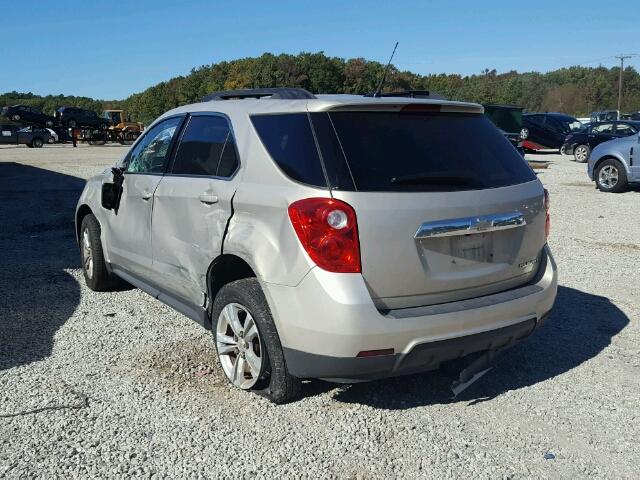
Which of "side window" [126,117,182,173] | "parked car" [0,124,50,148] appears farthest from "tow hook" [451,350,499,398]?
"parked car" [0,124,50,148]

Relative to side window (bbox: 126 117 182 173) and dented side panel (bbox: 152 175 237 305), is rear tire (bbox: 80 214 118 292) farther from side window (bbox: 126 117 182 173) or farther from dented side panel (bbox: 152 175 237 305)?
dented side panel (bbox: 152 175 237 305)

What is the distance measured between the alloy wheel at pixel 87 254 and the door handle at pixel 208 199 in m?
2.31

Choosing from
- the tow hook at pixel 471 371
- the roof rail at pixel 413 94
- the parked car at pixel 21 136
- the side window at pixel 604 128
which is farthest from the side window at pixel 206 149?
the parked car at pixel 21 136

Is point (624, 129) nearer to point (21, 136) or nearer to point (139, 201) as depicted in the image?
point (139, 201)

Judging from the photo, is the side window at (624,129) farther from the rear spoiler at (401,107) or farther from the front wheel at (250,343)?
the front wheel at (250,343)

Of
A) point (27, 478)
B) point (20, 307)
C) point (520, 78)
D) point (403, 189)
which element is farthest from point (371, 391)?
point (520, 78)

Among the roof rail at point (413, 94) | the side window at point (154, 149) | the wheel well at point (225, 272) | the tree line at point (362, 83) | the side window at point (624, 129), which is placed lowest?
the wheel well at point (225, 272)

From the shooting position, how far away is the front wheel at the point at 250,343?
11.1 ft

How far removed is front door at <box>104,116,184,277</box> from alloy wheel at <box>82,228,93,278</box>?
560 millimetres

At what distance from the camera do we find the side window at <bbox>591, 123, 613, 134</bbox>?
21750mm

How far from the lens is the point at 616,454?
3.15 meters

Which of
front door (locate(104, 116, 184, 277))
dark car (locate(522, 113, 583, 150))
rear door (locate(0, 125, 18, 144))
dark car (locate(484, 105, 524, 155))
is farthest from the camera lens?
rear door (locate(0, 125, 18, 144))

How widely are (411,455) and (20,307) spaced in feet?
12.7

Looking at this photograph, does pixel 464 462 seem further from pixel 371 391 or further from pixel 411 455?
pixel 371 391
